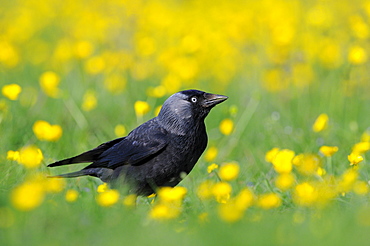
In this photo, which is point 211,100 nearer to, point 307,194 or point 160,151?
point 160,151

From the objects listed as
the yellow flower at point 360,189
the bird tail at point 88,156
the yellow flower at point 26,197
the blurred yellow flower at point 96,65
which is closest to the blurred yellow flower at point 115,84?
the blurred yellow flower at point 96,65

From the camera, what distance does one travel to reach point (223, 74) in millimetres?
Result: 7102

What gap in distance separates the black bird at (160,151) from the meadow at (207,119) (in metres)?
0.16

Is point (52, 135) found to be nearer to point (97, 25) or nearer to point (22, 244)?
point (22, 244)

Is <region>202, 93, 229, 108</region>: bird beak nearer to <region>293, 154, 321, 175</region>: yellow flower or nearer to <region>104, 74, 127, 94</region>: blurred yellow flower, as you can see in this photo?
<region>293, 154, 321, 175</region>: yellow flower

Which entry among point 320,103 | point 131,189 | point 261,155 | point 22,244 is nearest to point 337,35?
point 320,103

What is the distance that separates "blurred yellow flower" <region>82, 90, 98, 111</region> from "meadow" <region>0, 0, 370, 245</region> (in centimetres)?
2

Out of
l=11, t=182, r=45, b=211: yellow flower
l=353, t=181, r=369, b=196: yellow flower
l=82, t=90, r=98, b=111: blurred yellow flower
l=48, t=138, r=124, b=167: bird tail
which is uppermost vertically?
l=11, t=182, r=45, b=211: yellow flower

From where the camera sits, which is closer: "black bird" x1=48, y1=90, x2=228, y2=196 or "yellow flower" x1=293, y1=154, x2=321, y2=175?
"yellow flower" x1=293, y1=154, x2=321, y2=175

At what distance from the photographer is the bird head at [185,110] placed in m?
3.78

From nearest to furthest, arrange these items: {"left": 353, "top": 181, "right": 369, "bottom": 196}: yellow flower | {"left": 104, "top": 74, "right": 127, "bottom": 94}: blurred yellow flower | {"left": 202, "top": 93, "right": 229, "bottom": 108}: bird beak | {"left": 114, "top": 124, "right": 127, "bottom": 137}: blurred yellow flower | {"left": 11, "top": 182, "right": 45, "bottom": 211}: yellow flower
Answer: {"left": 11, "top": 182, "right": 45, "bottom": 211}: yellow flower < {"left": 353, "top": 181, "right": 369, "bottom": 196}: yellow flower < {"left": 202, "top": 93, "right": 229, "bottom": 108}: bird beak < {"left": 114, "top": 124, "right": 127, "bottom": 137}: blurred yellow flower < {"left": 104, "top": 74, "right": 127, "bottom": 94}: blurred yellow flower

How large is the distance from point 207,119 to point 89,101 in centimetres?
121

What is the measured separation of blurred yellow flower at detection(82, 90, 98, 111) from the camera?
17.4 feet

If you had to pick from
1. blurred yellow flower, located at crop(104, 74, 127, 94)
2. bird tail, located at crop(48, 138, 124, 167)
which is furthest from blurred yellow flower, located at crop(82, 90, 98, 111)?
bird tail, located at crop(48, 138, 124, 167)
